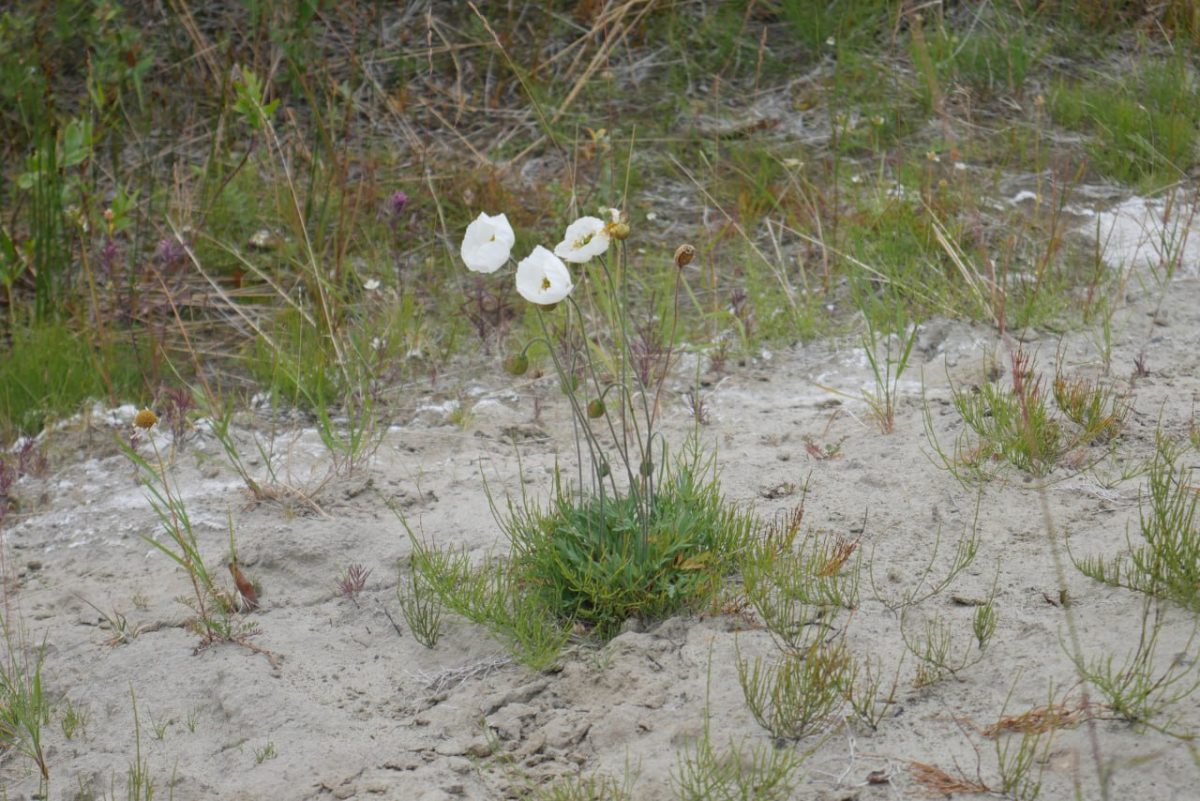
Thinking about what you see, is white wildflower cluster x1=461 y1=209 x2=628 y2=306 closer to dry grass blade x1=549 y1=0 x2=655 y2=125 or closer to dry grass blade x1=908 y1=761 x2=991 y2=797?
dry grass blade x1=908 y1=761 x2=991 y2=797

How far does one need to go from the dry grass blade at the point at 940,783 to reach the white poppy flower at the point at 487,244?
1071mm

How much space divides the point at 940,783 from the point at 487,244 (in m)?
1.14

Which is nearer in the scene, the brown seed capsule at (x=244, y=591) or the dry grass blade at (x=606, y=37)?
the brown seed capsule at (x=244, y=591)

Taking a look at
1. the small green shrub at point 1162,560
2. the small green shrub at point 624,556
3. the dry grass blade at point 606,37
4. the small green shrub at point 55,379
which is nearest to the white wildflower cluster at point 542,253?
the small green shrub at point 624,556

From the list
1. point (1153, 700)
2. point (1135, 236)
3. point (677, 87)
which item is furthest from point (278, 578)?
point (677, 87)

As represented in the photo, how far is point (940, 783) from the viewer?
177 centimetres

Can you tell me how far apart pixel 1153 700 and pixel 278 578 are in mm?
1776

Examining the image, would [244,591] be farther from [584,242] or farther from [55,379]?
[55,379]

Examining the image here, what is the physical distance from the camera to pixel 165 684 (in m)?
2.33

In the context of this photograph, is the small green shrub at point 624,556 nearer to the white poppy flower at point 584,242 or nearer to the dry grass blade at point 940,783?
the white poppy flower at point 584,242

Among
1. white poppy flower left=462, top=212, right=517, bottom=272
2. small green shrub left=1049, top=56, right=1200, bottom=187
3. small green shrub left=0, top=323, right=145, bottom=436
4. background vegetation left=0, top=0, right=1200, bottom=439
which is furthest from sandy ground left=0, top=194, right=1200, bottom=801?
small green shrub left=1049, top=56, right=1200, bottom=187

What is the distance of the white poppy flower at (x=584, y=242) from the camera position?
206 cm

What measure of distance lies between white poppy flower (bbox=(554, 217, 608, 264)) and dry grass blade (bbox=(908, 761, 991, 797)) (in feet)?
3.23

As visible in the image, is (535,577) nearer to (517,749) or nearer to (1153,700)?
(517,749)
